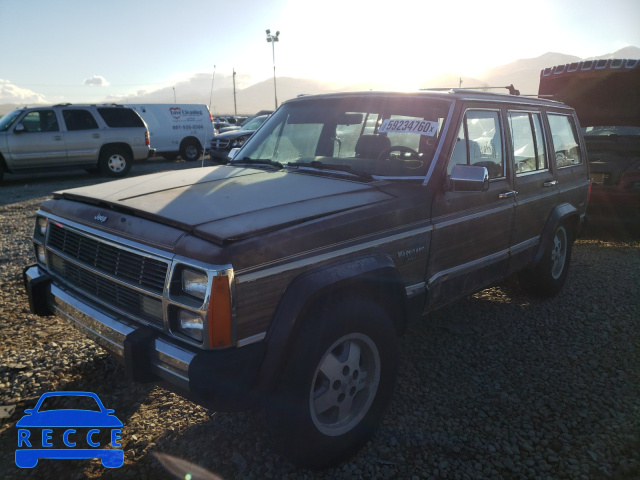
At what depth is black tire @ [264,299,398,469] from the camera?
7.15ft

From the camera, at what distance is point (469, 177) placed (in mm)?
2873

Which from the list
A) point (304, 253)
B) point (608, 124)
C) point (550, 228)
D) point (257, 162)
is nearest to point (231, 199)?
point (304, 253)

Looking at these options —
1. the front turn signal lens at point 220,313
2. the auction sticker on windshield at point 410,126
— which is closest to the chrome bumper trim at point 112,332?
the front turn signal lens at point 220,313

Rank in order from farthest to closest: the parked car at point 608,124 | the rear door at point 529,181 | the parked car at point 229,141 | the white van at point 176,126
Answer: the white van at point 176,126 < the parked car at point 229,141 < the parked car at point 608,124 < the rear door at point 529,181

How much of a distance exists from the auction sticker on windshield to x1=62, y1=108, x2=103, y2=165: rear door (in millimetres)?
11799

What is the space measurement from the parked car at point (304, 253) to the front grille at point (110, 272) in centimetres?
1

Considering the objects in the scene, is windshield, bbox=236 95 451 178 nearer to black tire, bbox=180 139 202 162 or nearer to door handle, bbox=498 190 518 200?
door handle, bbox=498 190 518 200

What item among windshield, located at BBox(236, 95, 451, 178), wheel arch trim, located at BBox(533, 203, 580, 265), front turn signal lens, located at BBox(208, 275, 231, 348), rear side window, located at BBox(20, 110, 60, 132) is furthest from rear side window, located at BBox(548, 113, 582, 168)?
rear side window, located at BBox(20, 110, 60, 132)

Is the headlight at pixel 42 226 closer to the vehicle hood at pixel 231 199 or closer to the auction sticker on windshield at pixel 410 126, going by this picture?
the vehicle hood at pixel 231 199

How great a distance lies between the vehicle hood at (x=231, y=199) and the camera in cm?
224

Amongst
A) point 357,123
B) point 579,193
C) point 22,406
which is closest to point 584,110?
point 579,193

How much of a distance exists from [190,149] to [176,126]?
38.9 inches

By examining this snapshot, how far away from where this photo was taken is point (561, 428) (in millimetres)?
2848

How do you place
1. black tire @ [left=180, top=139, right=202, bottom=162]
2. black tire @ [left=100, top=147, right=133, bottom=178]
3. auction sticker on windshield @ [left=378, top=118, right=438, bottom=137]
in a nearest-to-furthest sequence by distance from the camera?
auction sticker on windshield @ [left=378, top=118, right=438, bottom=137] → black tire @ [left=100, top=147, right=133, bottom=178] → black tire @ [left=180, top=139, right=202, bottom=162]
